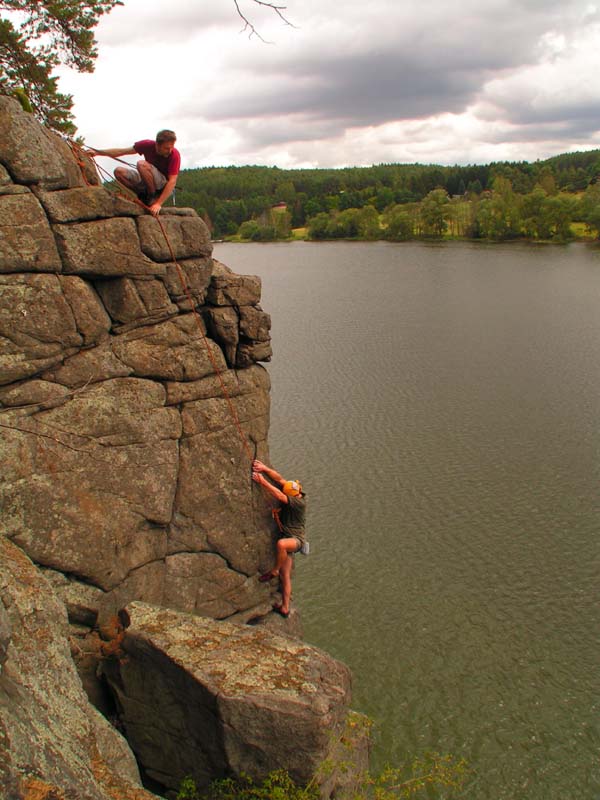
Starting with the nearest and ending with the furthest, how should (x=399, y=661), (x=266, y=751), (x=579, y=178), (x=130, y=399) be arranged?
(x=266, y=751) → (x=130, y=399) → (x=399, y=661) → (x=579, y=178)

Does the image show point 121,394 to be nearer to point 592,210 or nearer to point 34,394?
point 34,394

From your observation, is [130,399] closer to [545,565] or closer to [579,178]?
[545,565]

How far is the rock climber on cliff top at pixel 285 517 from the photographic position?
1118cm

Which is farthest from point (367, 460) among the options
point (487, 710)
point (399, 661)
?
point (487, 710)

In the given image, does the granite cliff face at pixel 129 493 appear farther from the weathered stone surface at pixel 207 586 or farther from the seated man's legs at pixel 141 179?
the seated man's legs at pixel 141 179

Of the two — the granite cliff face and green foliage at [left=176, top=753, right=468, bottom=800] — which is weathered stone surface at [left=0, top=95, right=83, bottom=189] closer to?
the granite cliff face

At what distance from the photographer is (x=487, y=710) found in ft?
38.0

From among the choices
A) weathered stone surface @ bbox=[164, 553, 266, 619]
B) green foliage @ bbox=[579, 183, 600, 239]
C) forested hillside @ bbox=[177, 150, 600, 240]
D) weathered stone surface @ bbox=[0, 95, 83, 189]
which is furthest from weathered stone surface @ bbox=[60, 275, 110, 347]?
forested hillside @ bbox=[177, 150, 600, 240]

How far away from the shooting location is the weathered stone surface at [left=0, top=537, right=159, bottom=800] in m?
5.07

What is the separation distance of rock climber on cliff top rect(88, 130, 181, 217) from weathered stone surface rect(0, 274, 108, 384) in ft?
6.07

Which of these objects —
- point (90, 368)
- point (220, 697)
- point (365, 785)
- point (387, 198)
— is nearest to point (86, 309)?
point (90, 368)

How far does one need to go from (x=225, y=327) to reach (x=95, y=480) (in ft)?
10.7

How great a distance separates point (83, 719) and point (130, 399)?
4.33 m

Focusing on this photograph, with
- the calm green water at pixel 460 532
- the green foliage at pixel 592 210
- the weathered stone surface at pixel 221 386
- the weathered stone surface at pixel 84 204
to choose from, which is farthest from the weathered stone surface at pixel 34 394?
the green foliage at pixel 592 210
